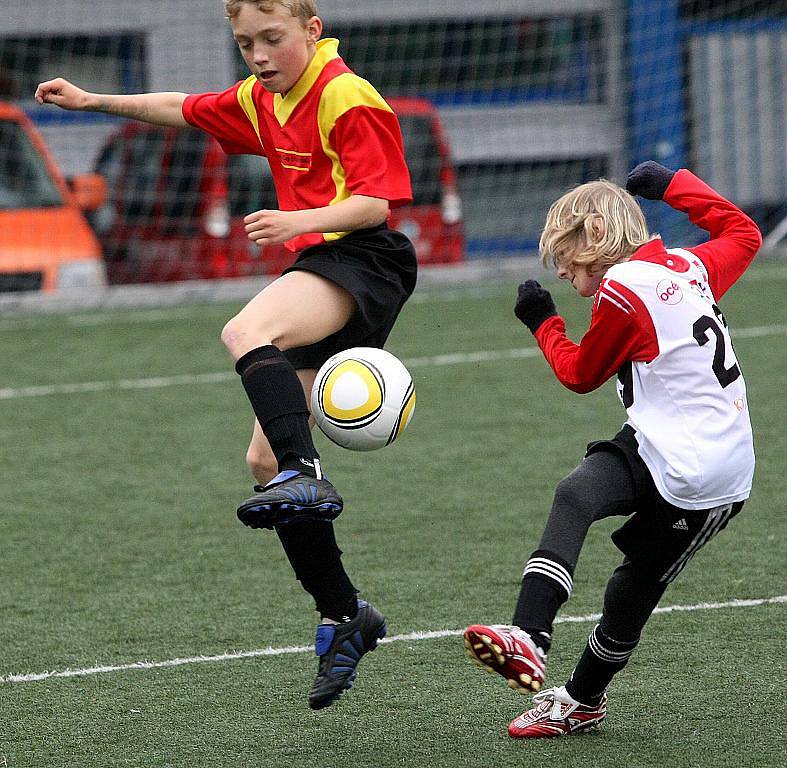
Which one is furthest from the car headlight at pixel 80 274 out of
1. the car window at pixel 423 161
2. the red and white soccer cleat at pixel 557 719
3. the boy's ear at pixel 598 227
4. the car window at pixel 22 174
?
the boy's ear at pixel 598 227

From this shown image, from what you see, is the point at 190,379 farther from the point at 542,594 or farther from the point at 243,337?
the point at 542,594

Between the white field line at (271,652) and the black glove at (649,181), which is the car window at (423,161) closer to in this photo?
the white field line at (271,652)

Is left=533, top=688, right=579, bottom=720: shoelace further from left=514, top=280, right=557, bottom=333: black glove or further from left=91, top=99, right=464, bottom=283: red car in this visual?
left=91, top=99, right=464, bottom=283: red car

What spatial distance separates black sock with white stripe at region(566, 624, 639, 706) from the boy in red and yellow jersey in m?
0.52

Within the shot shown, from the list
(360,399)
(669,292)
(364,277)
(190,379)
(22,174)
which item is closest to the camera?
(669,292)

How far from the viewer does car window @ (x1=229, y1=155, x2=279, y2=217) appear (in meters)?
13.3

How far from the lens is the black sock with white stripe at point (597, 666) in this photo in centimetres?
362

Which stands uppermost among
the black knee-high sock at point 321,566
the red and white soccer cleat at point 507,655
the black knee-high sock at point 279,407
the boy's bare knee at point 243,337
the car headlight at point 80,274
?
the boy's bare knee at point 243,337

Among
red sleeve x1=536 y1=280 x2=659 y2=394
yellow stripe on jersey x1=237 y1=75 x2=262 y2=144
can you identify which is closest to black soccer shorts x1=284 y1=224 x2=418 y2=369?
yellow stripe on jersey x1=237 y1=75 x2=262 y2=144

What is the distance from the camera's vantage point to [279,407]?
369 cm

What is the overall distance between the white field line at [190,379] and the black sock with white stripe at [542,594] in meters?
6.07

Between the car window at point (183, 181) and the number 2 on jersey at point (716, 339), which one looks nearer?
the number 2 on jersey at point (716, 339)

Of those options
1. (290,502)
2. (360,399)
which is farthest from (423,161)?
(290,502)

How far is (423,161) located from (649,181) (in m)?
10.2
